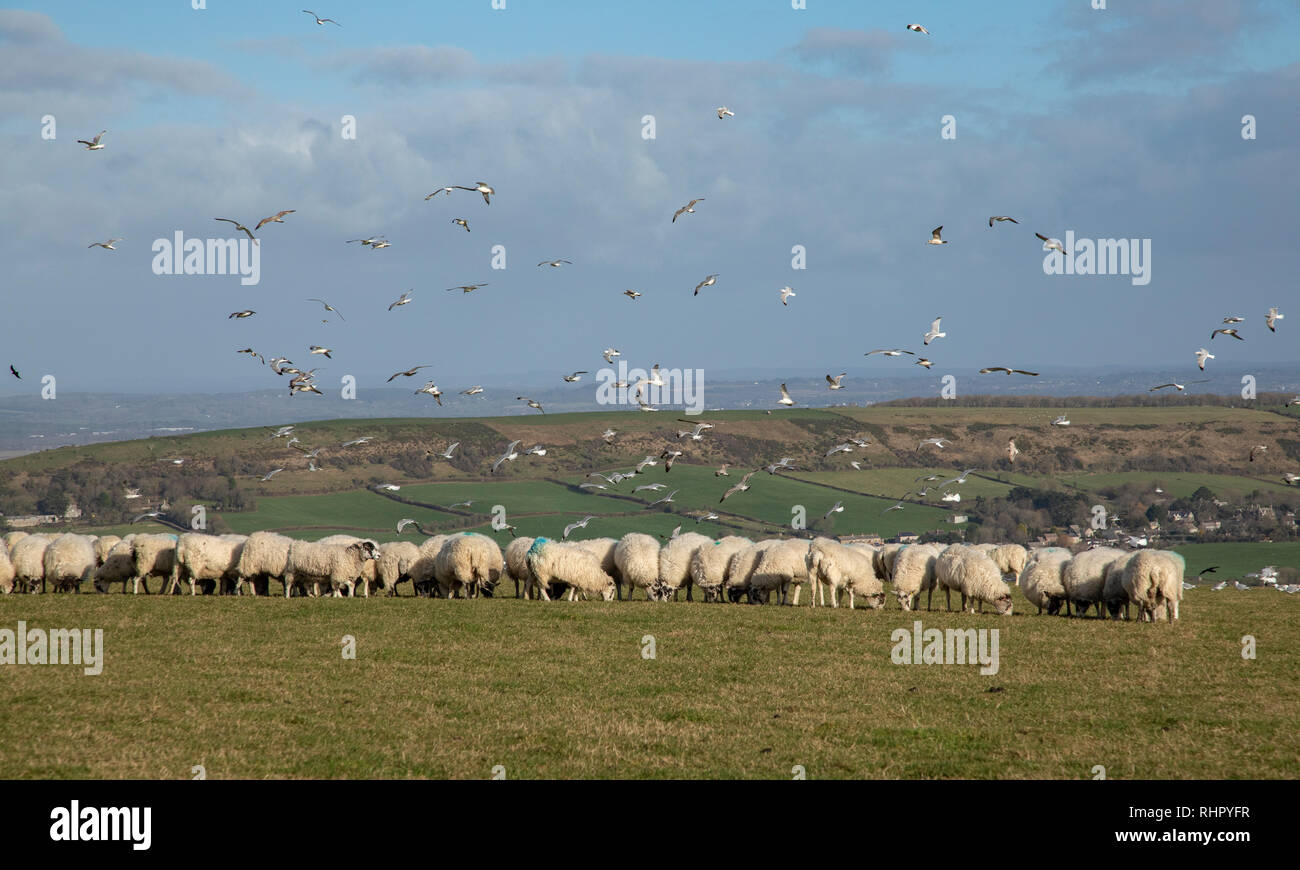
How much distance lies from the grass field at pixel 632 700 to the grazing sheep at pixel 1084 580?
2.34 meters

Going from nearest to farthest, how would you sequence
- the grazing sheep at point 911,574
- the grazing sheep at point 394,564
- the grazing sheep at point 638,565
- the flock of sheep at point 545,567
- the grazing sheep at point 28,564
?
the flock of sheep at point 545,567, the grazing sheep at point 911,574, the grazing sheep at point 28,564, the grazing sheep at point 638,565, the grazing sheep at point 394,564

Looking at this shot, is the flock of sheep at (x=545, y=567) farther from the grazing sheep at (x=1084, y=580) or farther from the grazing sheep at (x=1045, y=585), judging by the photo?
the grazing sheep at (x=1084, y=580)

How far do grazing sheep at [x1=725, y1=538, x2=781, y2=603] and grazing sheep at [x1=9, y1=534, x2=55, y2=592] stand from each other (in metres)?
16.0

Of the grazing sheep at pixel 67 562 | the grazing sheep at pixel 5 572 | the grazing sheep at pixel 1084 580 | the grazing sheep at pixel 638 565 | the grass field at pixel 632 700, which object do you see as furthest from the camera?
the grazing sheep at pixel 638 565

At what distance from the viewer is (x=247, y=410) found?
17325 centimetres

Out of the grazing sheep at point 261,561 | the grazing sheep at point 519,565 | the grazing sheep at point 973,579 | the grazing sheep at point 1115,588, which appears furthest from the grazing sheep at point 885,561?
the grazing sheep at point 261,561

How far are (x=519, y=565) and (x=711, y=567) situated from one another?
462 cm

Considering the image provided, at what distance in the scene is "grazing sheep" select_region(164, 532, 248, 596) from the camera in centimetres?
2550

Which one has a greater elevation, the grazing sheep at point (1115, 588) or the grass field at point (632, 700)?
the grazing sheep at point (1115, 588)

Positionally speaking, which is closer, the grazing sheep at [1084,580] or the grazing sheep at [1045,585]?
the grazing sheep at [1084,580]

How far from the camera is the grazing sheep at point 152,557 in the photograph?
25688 mm

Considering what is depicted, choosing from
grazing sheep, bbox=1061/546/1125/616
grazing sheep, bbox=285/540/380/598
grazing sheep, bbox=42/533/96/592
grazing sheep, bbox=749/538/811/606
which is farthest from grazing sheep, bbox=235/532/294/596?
grazing sheep, bbox=1061/546/1125/616
